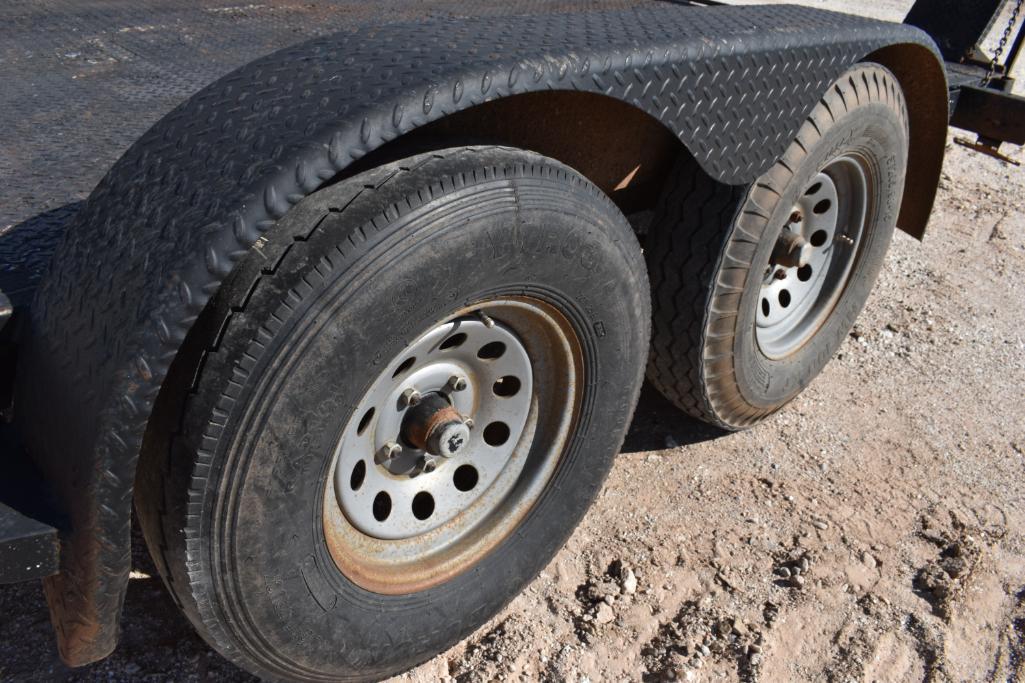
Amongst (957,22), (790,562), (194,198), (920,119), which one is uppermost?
(957,22)

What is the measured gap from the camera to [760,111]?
2.25 m

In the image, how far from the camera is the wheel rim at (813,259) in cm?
303

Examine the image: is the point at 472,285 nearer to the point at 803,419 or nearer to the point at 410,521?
the point at 410,521

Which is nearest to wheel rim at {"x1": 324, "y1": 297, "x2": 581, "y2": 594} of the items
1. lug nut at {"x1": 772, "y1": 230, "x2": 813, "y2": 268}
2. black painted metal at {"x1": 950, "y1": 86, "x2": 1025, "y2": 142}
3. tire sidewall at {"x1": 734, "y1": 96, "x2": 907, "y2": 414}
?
tire sidewall at {"x1": 734, "y1": 96, "x2": 907, "y2": 414}

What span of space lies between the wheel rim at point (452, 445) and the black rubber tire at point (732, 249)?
59cm

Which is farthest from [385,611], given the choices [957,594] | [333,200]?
[957,594]

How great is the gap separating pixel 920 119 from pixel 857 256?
1.78 feet

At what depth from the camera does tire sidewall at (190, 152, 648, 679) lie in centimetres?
157

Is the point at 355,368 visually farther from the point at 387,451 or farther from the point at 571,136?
the point at 571,136

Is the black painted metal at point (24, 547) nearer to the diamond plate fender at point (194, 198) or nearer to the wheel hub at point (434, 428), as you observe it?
the diamond plate fender at point (194, 198)

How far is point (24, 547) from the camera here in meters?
1.47

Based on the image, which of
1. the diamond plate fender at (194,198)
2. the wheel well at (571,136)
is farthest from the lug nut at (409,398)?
the diamond plate fender at (194,198)

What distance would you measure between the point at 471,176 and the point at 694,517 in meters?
1.57

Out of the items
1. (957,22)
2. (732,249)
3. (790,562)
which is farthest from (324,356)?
(957,22)
